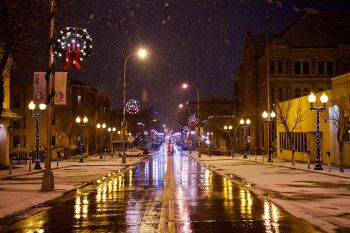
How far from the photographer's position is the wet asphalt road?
12062 mm

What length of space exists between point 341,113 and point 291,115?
44.8ft

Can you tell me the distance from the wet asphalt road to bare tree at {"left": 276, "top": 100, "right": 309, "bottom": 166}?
27.0 meters

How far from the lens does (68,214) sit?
14562mm

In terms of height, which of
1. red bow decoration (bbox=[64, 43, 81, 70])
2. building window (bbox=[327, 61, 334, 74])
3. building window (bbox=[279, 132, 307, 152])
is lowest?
building window (bbox=[279, 132, 307, 152])

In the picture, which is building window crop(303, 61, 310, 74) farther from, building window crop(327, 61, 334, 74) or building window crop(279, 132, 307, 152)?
building window crop(279, 132, 307, 152)

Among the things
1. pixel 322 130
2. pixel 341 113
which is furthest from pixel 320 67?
pixel 341 113

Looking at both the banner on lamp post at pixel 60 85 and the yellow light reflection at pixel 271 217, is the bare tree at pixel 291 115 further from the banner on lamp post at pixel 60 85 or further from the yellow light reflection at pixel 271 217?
the yellow light reflection at pixel 271 217

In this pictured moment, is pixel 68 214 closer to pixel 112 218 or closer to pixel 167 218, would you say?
pixel 112 218

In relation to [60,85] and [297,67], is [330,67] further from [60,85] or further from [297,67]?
[60,85]

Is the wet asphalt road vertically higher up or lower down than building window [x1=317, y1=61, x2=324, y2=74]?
lower down

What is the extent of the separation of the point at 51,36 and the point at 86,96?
2647 inches

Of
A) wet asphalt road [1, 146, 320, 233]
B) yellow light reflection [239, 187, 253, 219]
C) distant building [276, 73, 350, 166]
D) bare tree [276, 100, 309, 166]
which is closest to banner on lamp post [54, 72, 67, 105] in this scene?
wet asphalt road [1, 146, 320, 233]

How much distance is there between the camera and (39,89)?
23.2 m

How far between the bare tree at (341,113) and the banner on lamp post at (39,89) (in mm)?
20756
